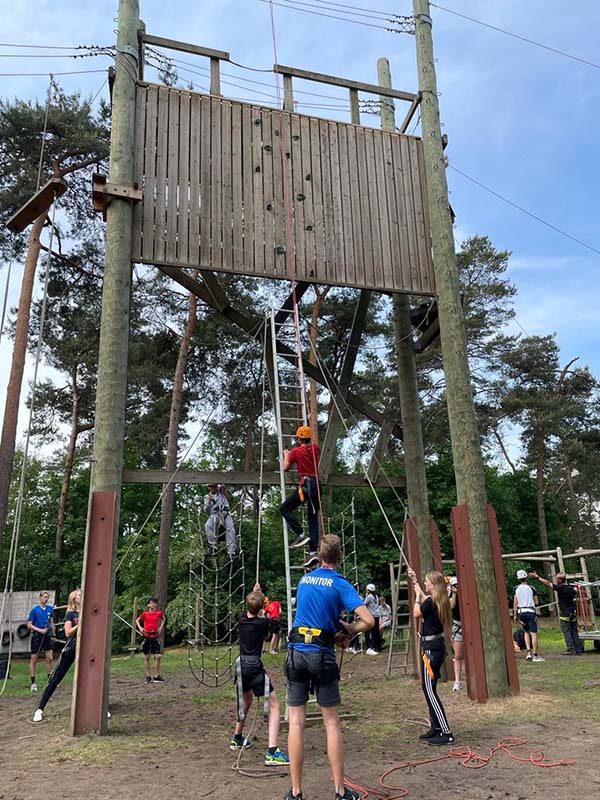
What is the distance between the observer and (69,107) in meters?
18.2

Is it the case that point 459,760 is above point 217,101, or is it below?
below

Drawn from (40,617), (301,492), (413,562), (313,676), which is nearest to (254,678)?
(313,676)

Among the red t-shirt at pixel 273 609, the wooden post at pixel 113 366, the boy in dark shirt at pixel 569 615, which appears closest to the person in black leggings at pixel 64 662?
the wooden post at pixel 113 366

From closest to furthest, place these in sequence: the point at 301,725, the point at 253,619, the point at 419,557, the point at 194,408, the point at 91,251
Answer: the point at 301,725, the point at 253,619, the point at 419,557, the point at 91,251, the point at 194,408

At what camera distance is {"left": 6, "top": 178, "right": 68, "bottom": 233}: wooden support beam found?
8273 mm

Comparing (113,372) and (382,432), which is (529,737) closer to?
(382,432)

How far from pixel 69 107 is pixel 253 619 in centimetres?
1754

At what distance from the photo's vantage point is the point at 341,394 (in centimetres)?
961

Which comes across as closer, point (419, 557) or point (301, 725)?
point (301, 725)

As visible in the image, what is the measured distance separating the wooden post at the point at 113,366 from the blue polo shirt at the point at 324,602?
318cm

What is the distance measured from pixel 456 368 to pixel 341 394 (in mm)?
1904

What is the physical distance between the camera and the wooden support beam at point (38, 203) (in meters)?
8.27

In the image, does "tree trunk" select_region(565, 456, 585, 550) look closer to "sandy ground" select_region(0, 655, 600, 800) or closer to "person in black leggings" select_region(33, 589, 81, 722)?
"sandy ground" select_region(0, 655, 600, 800)

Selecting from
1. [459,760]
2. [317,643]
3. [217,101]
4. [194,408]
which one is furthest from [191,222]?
[194,408]
